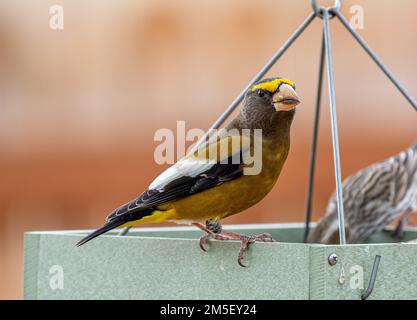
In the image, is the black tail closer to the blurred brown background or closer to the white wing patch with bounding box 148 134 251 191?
the white wing patch with bounding box 148 134 251 191

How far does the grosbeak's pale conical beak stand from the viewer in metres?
2.50

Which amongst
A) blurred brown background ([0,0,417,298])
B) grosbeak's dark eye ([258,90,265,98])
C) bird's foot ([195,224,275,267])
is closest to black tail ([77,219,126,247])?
bird's foot ([195,224,275,267])

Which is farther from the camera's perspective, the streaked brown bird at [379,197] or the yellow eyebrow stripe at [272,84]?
the streaked brown bird at [379,197]

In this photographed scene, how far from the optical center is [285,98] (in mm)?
2533

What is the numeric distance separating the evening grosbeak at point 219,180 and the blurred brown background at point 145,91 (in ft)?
10.9

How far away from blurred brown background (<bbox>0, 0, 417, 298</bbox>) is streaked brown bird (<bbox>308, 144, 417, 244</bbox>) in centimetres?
197

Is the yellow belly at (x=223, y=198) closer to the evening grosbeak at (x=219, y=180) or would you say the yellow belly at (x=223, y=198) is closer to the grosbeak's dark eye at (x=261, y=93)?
the evening grosbeak at (x=219, y=180)

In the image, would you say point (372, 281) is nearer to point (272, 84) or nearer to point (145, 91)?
point (272, 84)

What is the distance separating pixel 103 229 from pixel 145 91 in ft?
14.7

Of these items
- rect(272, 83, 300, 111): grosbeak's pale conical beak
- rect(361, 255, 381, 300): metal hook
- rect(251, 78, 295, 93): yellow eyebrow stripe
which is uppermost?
rect(251, 78, 295, 93): yellow eyebrow stripe

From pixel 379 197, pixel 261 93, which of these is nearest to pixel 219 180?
pixel 261 93

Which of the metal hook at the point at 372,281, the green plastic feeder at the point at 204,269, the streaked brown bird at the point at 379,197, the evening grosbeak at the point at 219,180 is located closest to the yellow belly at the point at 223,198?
the evening grosbeak at the point at 219,180

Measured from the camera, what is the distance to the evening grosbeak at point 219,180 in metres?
2.49

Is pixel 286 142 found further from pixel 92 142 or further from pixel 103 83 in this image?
pixel 103 83
